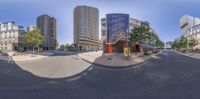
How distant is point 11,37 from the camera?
9231 centimetres

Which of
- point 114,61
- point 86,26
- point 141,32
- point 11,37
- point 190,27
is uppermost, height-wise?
point 86,26

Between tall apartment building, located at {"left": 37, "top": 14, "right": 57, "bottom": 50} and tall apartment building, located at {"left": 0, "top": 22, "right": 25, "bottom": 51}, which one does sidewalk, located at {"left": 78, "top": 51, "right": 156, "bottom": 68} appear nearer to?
tall apartment building, located at {"left": 37, "top": 14, "right": 57, "bottom": 50}

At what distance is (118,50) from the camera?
5612cm

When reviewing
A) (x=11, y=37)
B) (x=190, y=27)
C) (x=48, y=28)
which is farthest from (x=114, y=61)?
(x=190, y=27)

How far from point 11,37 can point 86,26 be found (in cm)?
7073

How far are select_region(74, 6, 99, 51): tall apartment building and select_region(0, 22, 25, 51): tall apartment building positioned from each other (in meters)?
48.8

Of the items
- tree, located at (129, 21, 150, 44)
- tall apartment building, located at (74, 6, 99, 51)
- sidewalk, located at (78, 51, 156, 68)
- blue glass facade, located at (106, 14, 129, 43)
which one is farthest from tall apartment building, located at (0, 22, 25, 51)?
sidewalk, located at (78, 51, 156, 68)

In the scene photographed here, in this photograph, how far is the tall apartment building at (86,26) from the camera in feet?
476

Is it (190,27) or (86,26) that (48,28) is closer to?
(86,26)

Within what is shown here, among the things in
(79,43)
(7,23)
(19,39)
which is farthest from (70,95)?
(79,43)

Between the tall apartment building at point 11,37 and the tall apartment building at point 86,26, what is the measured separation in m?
48.8

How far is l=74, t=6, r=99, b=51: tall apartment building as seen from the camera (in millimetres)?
145200

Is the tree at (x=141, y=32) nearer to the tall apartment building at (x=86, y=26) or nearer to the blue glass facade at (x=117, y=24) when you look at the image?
the blue glass facade at (x=117, y=24)

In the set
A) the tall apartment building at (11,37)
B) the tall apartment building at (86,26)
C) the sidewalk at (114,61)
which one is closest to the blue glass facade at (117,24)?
the sidewalk at (114,61)
